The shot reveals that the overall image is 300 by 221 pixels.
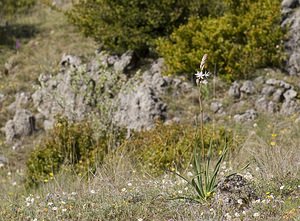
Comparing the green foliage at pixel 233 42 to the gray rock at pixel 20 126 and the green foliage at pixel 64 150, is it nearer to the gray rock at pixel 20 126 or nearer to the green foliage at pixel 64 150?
the green foliage at pixel 64 150

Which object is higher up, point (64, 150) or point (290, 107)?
point (290, 107)

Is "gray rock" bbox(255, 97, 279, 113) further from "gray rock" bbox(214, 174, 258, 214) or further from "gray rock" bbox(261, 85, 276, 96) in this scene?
"gray rock" bbox(214, 174, 258, 214)

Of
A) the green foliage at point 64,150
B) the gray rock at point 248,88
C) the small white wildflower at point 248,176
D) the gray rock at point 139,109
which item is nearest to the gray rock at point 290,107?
the gray rock at point 248,88

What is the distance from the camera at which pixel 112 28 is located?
1098 centimetres

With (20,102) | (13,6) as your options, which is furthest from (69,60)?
(13,6)

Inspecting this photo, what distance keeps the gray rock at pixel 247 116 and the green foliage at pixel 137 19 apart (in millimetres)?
2508

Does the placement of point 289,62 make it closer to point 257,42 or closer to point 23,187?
point 257,42

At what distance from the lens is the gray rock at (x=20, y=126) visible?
32.3 ft

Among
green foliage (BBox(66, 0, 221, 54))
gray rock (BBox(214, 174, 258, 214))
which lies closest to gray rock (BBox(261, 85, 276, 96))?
green foliage (BBox(66, 0, 221, 54))

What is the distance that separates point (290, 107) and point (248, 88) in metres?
0.88

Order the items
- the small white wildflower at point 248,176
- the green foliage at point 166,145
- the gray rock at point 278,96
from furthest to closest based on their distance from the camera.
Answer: the gray rock at point 278,96
the green foliage at point 166,145
the small white wildflower at point 248,176

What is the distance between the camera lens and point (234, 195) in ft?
14.0

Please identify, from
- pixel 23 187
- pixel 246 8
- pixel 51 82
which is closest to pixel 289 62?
pixel 246 8

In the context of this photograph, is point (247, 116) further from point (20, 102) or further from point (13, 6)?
point (13, 6)
